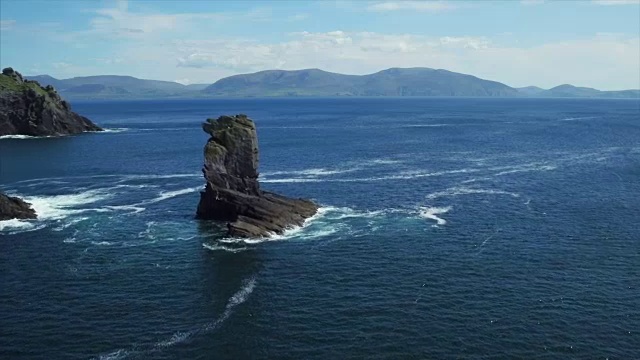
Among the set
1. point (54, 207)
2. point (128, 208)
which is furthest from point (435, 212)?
point (54, 207)

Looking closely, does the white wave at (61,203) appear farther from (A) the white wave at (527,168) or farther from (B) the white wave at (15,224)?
(A) the white wave at (527,168)

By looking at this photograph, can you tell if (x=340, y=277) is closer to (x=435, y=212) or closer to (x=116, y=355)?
(x=116, y=355)

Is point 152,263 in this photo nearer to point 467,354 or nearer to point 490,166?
point 467,354

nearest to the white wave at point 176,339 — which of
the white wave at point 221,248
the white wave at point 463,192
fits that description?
the white wave at point 221,248

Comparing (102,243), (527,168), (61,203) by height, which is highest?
(527,168)

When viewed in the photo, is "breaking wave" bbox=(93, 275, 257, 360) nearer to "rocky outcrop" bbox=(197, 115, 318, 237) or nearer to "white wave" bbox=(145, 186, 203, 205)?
"rocky outcrop" bbox=(197, 115, 318, 237)

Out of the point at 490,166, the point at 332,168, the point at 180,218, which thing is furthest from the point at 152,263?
the point at 490,166
